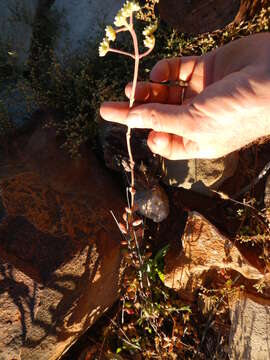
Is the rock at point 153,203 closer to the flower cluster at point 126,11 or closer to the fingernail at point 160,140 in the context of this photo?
the fingernail at point 160,140

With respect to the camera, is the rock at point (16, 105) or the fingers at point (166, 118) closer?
the fingers at point (166, 118)

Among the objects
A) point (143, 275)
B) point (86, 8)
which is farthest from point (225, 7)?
point (143, 275)

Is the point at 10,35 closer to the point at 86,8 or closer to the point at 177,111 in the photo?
the point at 86,8

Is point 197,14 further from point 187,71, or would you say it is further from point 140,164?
point 140,164

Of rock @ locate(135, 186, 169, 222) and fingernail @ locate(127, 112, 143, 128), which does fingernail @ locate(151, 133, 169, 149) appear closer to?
fingernail @ locate(127, 112, 143, 128)

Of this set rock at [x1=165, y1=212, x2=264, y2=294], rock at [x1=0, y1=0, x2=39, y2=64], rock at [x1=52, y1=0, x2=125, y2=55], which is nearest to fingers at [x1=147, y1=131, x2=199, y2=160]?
rock at [x1=165, y1=212, x2=264, y2=294]

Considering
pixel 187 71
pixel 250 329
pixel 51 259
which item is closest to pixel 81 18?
pixel 187 71

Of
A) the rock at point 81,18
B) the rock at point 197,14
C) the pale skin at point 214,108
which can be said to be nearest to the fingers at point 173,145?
the pale skin at point 214,108
